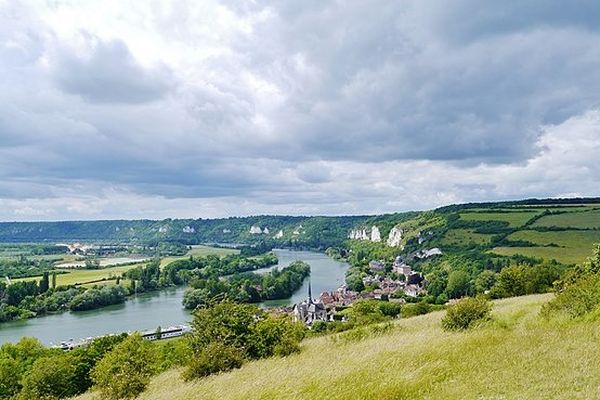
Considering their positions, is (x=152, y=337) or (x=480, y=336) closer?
(x=480, y=336)

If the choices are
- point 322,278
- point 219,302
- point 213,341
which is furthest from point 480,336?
point 322,278

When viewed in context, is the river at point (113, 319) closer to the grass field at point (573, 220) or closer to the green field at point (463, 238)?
the green field at point (463, 238)

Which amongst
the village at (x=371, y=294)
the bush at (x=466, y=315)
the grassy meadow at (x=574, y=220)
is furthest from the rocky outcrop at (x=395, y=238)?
the bush at (x=466, y=315)

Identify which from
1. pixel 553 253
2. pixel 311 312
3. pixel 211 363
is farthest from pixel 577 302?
pixel 553 253

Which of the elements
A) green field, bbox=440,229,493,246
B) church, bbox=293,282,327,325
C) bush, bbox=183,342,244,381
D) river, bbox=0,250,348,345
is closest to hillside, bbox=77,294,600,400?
bush, bbox=183,342,244,381

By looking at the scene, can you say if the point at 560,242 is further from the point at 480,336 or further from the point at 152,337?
the point at 480,336

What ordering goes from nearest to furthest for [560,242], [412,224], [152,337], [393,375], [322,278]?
1. [393,375]
2. [152,337]
3. [560,242]
4. [322,278]
5. [412,224]

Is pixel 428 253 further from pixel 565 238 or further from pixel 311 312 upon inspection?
pixel 311 312
